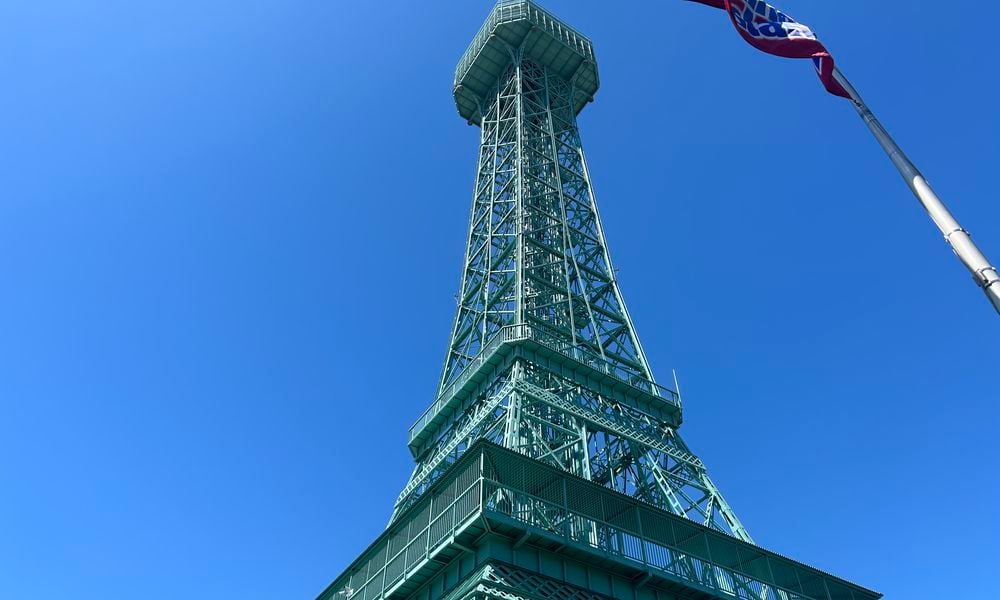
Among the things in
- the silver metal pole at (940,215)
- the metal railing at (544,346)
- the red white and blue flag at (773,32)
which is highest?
the metal railing at (544,346)

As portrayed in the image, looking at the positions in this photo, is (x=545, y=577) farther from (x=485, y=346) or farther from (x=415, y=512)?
(x=485, y=346)

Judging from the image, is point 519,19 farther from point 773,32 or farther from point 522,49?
point 773,32

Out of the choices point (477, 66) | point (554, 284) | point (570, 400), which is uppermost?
point (477, 66)

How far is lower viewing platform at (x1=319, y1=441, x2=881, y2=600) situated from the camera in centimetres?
2317

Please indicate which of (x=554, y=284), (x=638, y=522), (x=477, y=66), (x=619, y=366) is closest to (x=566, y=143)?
(x=477, y=66)

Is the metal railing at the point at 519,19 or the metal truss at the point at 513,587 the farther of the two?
the metal railing at the point at 519,19

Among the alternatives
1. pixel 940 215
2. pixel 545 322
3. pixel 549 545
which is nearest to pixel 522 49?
pixel 545 322

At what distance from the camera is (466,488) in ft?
78.5

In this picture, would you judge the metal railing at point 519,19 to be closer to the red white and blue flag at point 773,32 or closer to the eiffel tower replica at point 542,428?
the eiffel tower replica at point 542,428

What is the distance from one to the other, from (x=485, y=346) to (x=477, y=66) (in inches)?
1309

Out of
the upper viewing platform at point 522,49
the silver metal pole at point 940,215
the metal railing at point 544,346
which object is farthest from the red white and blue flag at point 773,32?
the upper viewing platform at point 522,49

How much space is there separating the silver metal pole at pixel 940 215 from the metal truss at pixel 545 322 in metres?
19.0

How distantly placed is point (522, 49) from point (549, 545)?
4915cm

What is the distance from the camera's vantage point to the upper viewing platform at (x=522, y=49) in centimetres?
6356
